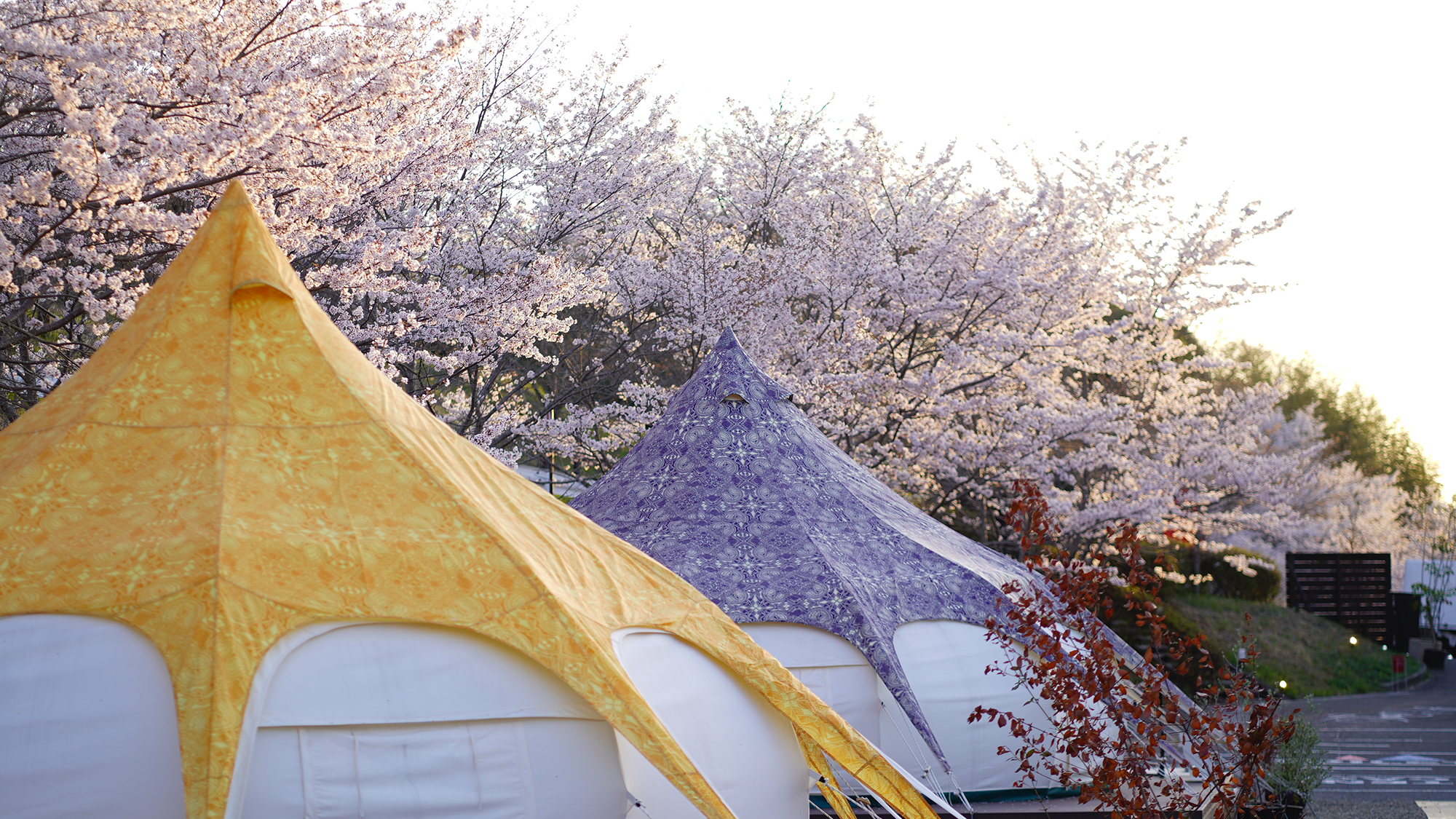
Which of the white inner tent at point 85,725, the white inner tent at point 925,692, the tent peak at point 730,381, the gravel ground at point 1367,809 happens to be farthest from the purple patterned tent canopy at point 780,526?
the white inner tent at point 85,725

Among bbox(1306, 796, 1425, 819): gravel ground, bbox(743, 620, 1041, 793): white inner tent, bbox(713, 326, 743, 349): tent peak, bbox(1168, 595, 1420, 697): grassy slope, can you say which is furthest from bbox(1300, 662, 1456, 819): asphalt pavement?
bbox(713, 326, 743, 349): tent peak

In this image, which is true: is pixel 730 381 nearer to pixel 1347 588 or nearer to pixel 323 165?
pixel 323 165

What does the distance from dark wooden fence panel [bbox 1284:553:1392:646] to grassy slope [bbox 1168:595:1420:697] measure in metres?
0.56

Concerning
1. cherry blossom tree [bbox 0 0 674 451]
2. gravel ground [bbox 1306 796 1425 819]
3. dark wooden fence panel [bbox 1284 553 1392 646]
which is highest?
cherry blossom tree [bbox 0 0 674 451]

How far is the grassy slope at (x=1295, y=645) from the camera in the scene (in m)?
19.4

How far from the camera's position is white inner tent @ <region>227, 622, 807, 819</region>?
444 cm

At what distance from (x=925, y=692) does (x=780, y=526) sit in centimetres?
168

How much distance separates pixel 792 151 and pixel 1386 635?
55.8 ft

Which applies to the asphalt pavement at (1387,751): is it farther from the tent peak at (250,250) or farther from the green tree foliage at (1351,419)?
the green tree foliage at (1351,419)

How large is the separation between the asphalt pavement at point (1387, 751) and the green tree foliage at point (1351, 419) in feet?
59.8

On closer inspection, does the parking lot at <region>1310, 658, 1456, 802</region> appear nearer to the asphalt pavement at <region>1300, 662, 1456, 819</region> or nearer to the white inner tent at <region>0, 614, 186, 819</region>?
the asphalt pavement at <region>1300, 662, 1456, 819</region>

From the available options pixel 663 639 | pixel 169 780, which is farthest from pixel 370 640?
pixel 663 639

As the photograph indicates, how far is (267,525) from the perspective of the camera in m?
4.88

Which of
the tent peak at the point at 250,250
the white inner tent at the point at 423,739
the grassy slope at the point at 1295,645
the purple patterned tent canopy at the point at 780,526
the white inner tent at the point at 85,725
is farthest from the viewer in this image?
the grassy slope at the point at 1295,645
